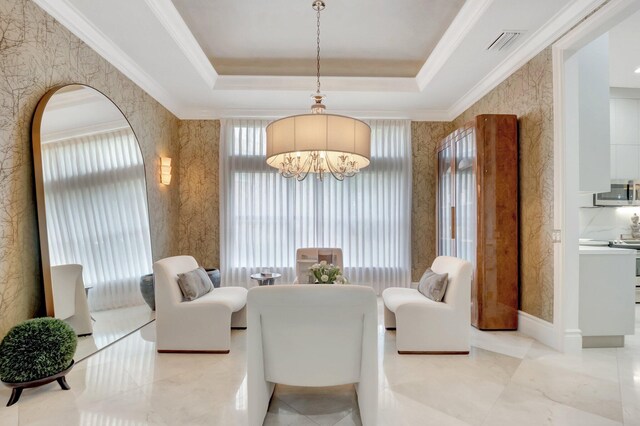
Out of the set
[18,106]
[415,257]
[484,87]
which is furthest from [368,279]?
[18,106]

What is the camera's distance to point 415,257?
5285mm

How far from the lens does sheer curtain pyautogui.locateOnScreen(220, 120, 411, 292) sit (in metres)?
5.14

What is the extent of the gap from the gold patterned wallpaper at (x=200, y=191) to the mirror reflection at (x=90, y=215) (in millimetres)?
1303

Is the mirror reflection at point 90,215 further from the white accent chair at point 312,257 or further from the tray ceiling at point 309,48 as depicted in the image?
the white accent chair at point 312,257

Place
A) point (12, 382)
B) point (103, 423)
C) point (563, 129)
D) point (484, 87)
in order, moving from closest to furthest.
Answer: point (103, 423) → point (12, 382) → point (563, 129) → point (484, 87)

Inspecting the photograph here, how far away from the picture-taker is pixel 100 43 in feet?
10.4

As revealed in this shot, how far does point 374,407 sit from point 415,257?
3702 mm

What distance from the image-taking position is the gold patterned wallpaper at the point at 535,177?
3117 mm

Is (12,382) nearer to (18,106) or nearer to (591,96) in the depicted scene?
(18,106)

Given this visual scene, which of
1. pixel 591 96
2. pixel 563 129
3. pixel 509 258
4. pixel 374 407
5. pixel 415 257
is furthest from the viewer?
pixel 415 257

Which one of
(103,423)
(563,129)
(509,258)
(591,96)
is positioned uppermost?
(591,96)

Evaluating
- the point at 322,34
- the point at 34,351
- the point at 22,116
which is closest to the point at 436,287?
the point at 322,34

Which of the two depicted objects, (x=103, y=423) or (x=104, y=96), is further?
(x=104, y=96)

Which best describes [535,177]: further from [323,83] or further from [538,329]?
[323,83]
